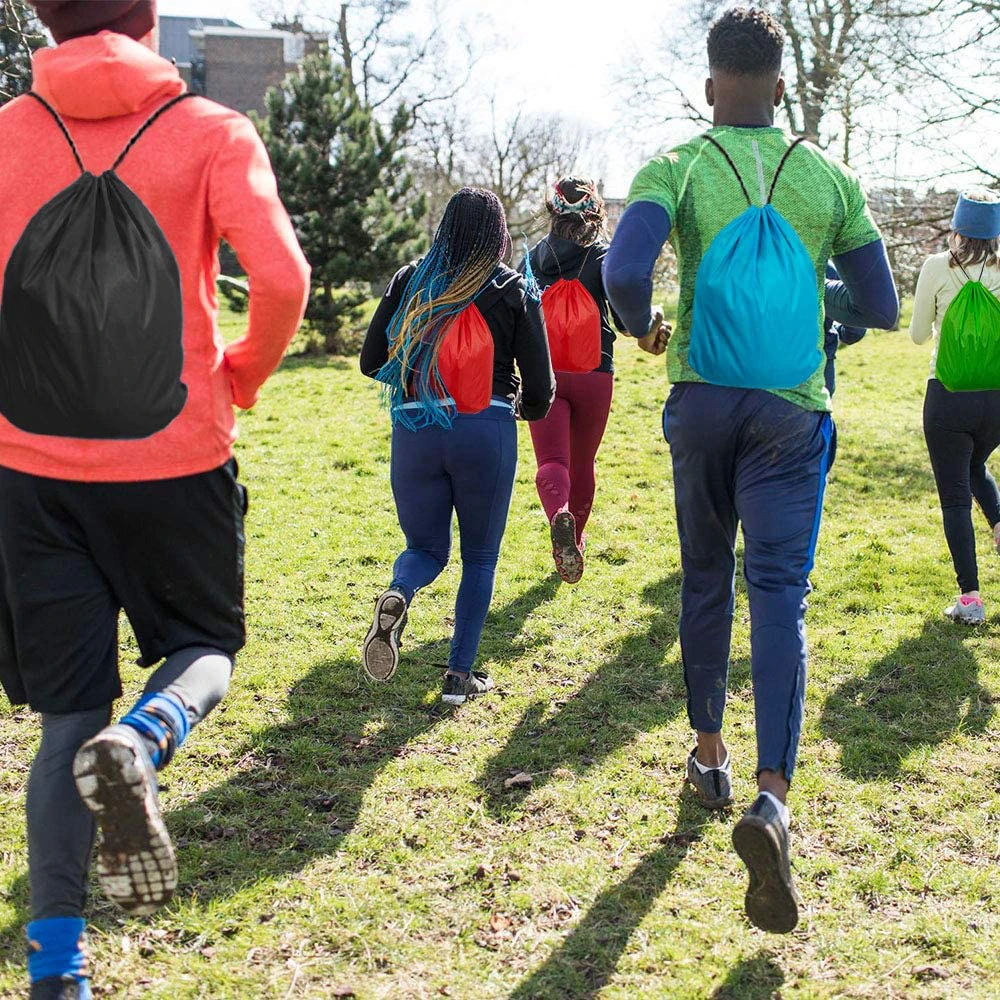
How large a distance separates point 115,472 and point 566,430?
352 cm

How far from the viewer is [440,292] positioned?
402 centimetres

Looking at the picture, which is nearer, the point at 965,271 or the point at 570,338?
the point at 965,271

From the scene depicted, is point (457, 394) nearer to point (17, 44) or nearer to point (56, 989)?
point (56, 989)

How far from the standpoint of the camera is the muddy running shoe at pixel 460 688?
4371 mm

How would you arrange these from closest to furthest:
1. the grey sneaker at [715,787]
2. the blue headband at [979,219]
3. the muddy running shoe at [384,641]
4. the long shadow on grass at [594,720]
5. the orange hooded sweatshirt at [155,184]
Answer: the orange hooded sweatshirt at [155,184] → the grey sneaker at [715,787] → the long shadow on grass at [594,720] → the muddy running shoe at [384,641] → the blue headband at [979,219]

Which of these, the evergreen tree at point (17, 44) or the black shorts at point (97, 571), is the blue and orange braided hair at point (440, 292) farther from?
the evergreen tree at point (17, 44)

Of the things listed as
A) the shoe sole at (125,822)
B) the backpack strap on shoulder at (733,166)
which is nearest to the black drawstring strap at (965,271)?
the backpack strap on shoulder at (733,166)

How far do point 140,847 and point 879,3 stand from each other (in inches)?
429

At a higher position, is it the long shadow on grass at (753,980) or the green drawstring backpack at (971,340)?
the green drawstring backpack at (971,340)

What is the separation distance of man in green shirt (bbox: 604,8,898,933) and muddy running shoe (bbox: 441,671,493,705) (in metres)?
1.61

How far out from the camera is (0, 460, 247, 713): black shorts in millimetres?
2273

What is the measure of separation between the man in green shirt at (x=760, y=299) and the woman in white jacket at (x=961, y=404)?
93.1 inches

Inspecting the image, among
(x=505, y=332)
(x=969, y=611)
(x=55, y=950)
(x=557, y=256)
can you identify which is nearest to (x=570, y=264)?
(x=557, y=256)

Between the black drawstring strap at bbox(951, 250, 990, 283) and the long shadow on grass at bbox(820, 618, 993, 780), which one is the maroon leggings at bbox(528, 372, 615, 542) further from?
the black drawstring strap at bbox(951, 250, 990, 283)
